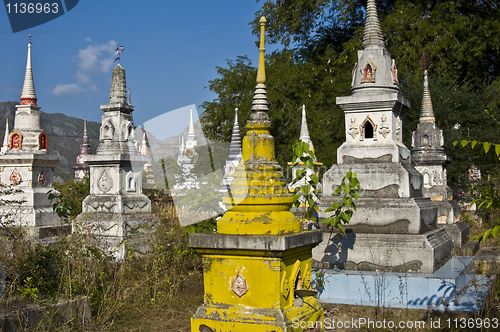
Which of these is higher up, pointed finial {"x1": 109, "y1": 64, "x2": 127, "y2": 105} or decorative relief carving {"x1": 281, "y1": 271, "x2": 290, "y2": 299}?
pointed finial {"x1": 109, "y1": 64, "x2": 127, "y2": 105}

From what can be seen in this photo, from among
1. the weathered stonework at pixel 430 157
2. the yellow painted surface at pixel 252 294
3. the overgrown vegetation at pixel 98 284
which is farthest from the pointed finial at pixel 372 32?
the yellow painted surface at pixel 252 294

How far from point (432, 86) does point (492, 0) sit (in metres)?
7.95

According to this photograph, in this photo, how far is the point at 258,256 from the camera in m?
4.22

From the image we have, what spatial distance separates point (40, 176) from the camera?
46.2ft

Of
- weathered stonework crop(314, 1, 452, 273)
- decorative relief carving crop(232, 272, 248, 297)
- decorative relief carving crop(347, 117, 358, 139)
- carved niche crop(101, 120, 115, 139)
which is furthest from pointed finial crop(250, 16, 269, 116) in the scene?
carved niche crop(101, 120, 115, 139)

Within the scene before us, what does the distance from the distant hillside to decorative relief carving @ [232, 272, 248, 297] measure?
5974 cm

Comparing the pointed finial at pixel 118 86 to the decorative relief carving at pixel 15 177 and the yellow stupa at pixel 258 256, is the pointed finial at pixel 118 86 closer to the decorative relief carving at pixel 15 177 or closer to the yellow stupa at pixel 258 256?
the decorative relief carving at pixel 15 177

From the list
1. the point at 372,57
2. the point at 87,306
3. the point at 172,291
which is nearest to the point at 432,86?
the point at 372,57

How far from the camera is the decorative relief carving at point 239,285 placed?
4.27m

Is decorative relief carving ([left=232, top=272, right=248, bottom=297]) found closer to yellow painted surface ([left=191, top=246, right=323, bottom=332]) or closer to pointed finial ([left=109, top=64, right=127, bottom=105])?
yellow painted surface ([left=191, top=246, right=323, bottom=332])

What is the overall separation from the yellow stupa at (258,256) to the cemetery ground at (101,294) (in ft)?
5.61

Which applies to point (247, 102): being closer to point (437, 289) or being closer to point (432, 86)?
point (432, 86)

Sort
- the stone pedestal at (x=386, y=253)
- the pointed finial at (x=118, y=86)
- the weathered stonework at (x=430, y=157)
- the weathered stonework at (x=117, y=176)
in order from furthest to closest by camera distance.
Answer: the weathered stonework at (x=430, y=157) < the pointed finial at (x=118, y=86) < the weathered stonework at (x=117, y=176) < the stone pedestal at (x=386, y=253)

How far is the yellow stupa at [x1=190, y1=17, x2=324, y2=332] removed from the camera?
13.7 feet
